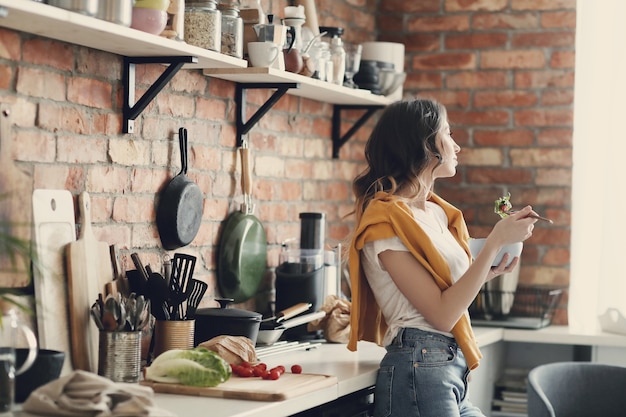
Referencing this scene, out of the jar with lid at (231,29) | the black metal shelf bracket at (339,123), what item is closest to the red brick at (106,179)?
the jar with lid at (231,29)

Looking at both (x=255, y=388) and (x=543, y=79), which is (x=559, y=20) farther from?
(x=255, y=388)

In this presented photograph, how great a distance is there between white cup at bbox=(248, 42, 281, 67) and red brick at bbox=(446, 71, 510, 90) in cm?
139

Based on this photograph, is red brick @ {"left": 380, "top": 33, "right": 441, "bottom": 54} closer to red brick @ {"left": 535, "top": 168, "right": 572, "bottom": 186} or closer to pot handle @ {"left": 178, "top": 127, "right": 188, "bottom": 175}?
red brick @ {"left": 535, "top": 168, "right": 572, "bottom": 186}

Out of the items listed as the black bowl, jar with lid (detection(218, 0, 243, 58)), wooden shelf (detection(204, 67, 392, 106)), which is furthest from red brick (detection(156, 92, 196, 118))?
the black bowl

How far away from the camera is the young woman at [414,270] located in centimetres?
255

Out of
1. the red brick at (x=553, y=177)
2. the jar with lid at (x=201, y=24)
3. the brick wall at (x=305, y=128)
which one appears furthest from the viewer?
the red brick at (x=553, y=177)

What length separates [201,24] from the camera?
264cm

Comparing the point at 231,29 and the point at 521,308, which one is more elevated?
the point at 231,29

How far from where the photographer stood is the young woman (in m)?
2.55

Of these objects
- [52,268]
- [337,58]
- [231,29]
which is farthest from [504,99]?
[52,268]

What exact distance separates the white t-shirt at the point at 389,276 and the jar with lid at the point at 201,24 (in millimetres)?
687

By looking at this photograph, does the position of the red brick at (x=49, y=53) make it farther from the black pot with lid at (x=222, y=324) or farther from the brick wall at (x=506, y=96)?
the brick wall at (x=506, y=96)

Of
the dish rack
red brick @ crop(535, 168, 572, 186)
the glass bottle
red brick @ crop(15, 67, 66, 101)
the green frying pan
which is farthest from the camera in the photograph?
red brick @ crop(535, 168, 572, 186)

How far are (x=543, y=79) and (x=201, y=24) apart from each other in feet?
6.00
